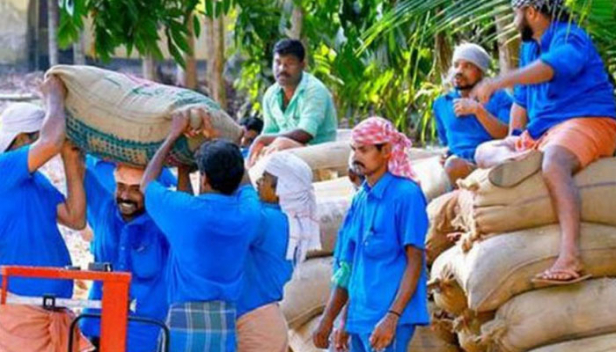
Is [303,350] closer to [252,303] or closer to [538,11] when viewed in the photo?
[252,303]

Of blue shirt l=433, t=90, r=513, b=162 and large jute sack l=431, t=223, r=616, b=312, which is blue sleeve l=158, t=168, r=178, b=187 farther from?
blue shirt l=433, t=90, r=513, b=162

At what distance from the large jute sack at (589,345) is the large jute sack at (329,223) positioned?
1670 millimetres

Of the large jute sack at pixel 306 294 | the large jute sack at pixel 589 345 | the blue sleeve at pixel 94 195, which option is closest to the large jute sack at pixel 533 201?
the large jute sack at pixel 589 345

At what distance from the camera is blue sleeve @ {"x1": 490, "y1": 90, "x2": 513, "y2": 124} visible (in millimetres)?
7617

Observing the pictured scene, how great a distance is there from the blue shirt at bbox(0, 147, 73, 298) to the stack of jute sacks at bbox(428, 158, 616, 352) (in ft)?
5.60

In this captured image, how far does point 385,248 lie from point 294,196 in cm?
45

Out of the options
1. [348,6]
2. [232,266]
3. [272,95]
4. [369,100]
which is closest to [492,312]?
[232,266]

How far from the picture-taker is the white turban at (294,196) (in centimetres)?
646

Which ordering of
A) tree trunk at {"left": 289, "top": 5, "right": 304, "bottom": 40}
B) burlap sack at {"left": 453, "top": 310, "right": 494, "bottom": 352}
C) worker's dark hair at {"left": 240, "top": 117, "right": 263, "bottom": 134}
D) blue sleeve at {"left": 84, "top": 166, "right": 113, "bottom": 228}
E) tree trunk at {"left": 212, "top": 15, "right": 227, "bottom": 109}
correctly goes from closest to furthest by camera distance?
blue sleeve at {"left": 84, "top": 166, "right": 113, "bottom": 228} < burlap sack at {"left": 453, "top": 310, "right": 494, "bottom": 352} < worker's dark hair at {"left": 240, "top": 117, "right": 263, "bottom": 134} < tree trunk at {"left": 289, "top": 5, "right": 304, "bottom": 40} < tree trunk at {"left": 212, "top": 15, "right": 227, "bottom": 109}

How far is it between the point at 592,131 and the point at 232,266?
164cm

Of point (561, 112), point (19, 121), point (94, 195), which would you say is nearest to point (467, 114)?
point (561, 112)

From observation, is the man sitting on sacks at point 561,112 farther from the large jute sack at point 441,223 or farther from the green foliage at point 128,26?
the green foliage at point 128,26

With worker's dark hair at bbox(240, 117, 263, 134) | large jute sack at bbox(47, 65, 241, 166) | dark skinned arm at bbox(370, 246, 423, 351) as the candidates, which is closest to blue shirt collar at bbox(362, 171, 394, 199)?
dark skinned arm at bbox(370, 246, 423, 351)

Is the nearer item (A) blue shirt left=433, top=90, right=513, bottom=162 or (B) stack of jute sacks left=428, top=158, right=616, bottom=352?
(B) stack of jute sacks left=428, top=158, right=616, bottom=352
